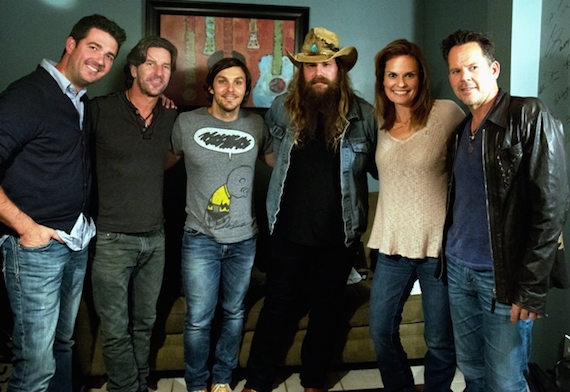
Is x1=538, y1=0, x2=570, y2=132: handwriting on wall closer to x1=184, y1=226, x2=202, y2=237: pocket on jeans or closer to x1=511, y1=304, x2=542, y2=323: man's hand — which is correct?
x1=511, y1=304, x2=542, y2=323: man's hand

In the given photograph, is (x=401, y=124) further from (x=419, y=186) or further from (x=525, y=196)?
(x=525, y=196)

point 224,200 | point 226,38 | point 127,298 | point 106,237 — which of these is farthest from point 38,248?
point 226,38

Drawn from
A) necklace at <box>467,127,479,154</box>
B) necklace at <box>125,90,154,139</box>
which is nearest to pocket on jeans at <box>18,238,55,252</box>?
necklace at <box>125,90,154,139</box>

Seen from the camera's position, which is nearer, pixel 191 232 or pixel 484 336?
pixel 484 336

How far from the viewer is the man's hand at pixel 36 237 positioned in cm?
149

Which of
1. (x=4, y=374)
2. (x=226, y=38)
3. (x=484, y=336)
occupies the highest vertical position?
(x=226, y=38)

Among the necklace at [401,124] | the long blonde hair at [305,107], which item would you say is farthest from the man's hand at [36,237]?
the necklace at [401,124]

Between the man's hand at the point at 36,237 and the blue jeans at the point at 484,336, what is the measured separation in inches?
54.1

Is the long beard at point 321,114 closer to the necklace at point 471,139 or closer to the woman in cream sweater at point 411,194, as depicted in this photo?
the woman in cream sweater at point 411,194

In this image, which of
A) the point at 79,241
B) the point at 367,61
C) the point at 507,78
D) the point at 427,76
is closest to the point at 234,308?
the point at 79,241

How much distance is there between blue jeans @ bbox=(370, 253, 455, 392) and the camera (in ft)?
5.62

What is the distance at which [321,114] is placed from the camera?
1970 millimetres

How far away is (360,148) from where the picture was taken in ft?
6.36

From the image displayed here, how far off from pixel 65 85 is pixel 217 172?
2.14 feet
